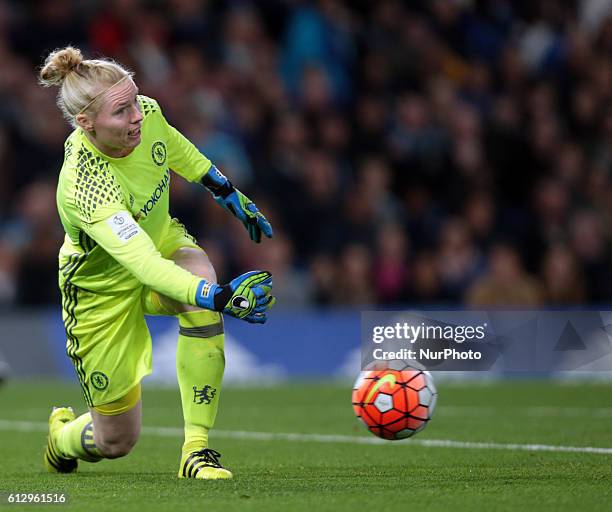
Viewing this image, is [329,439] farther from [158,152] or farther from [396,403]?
[158,152]

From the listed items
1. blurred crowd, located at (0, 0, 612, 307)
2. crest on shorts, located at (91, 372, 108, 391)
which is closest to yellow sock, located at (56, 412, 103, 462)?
crest on shorts, located at (91, 372, 108, 391)

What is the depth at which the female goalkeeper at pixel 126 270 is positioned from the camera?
527 cm

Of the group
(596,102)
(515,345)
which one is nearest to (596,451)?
(515,345)

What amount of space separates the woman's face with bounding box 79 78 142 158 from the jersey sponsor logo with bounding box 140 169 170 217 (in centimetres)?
30

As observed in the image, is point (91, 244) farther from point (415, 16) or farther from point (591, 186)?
point (415, 16)

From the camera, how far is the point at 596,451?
669 cm

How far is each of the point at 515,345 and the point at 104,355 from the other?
5.53 meters

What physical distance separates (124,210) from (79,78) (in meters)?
0.62

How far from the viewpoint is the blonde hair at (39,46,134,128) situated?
5488 millimetres

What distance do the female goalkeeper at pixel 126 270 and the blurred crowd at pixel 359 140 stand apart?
679cm

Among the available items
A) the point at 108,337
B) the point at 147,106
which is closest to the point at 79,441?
the point at 108,337

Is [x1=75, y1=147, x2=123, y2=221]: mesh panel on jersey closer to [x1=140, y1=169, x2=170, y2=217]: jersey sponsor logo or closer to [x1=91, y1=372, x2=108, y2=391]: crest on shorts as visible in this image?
[x1=140, y1=169, x2=170, y2=217]: jersey sponsor logo

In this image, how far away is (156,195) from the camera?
19.0 ft

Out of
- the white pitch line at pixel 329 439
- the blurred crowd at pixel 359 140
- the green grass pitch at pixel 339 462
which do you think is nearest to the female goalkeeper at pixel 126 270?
the green grass pitch at pixel 339 462
